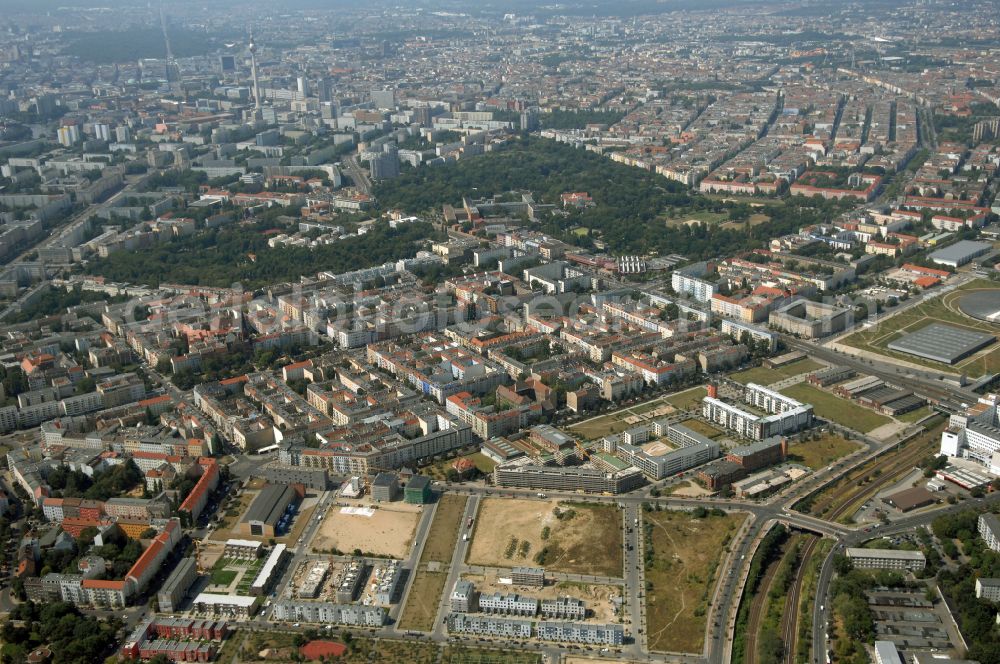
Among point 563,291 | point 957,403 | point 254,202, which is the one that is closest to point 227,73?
point 254,202

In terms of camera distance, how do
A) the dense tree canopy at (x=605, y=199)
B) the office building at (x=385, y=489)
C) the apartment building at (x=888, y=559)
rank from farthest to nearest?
the dense tree canopy at (x=605, y=199)
the office building at (x=385, y=489)
the apartment building at (x=888, y=559)

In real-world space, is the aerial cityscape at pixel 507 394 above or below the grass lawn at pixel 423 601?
above

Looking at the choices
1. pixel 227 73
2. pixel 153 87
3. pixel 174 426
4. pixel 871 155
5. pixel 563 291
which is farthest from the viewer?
pixel 227 73

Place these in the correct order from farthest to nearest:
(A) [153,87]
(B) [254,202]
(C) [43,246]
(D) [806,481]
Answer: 1. (A) [153,87]
2. (B) [254,202]
3. (C) [43,246]
4. (D) [806,481]

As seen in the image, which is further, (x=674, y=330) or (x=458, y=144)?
(x=458, y=144)

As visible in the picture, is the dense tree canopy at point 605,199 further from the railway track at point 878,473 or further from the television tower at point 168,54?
the television tower at point 168,54

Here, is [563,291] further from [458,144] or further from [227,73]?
[227,73]

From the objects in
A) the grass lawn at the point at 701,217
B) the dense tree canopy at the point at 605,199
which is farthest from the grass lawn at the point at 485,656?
the grass lawn at the point at 701,217
